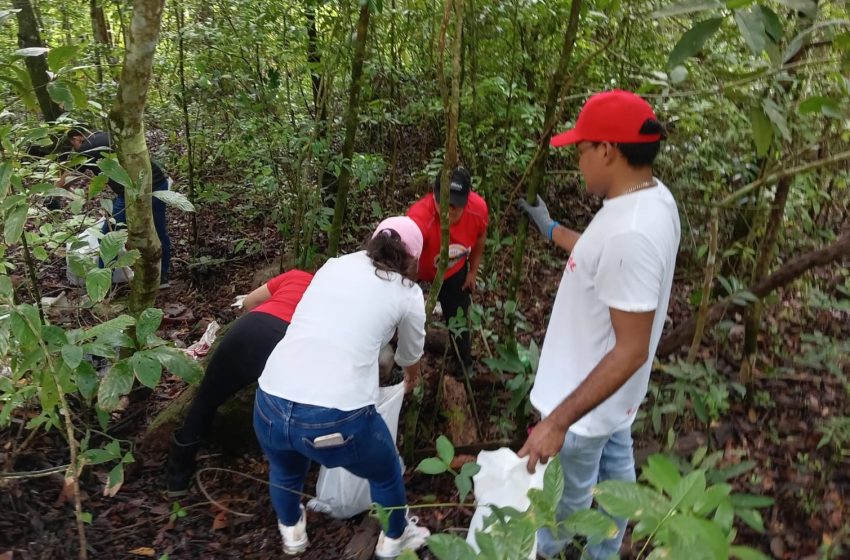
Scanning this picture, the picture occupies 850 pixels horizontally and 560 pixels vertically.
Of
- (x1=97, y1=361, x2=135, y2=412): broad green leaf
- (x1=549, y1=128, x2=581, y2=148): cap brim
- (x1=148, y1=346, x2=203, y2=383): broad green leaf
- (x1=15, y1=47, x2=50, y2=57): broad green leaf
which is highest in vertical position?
(x1=15, y1=47, x2=50, y2=57): broad green leaf

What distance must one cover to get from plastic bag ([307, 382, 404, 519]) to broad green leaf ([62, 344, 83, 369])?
4.42 ft

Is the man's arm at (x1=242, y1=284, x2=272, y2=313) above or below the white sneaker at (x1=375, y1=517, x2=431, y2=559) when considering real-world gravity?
above

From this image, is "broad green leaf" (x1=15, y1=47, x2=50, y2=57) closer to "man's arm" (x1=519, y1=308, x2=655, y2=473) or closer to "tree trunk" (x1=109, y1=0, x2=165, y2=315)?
"tree trunk" (x1=109, y1=0, x2=165, y2=315)

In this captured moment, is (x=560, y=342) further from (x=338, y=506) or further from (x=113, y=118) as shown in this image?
(x=113, y=118)

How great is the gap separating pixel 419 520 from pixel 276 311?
4.51ft

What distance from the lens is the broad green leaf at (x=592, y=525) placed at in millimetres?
1120

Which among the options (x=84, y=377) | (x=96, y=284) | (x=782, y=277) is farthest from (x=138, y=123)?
(x=782, y=277)

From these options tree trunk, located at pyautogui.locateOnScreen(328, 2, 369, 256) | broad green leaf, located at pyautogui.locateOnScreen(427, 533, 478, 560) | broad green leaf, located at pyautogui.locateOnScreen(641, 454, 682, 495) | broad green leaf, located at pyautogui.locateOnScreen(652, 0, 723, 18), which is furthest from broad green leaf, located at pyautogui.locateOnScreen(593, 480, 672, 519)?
tree trunk, located at pyautogui.locateOnScreen(328, 2, 369, 256)

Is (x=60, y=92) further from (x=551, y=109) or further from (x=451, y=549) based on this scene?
(x=451, y=549)

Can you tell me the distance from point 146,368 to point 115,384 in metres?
0.18

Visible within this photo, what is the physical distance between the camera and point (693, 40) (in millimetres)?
1431

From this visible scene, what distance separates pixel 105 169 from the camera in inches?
89.8

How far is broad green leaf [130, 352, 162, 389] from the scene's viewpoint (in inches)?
83.6

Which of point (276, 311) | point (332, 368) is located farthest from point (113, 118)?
point (332, 368)
